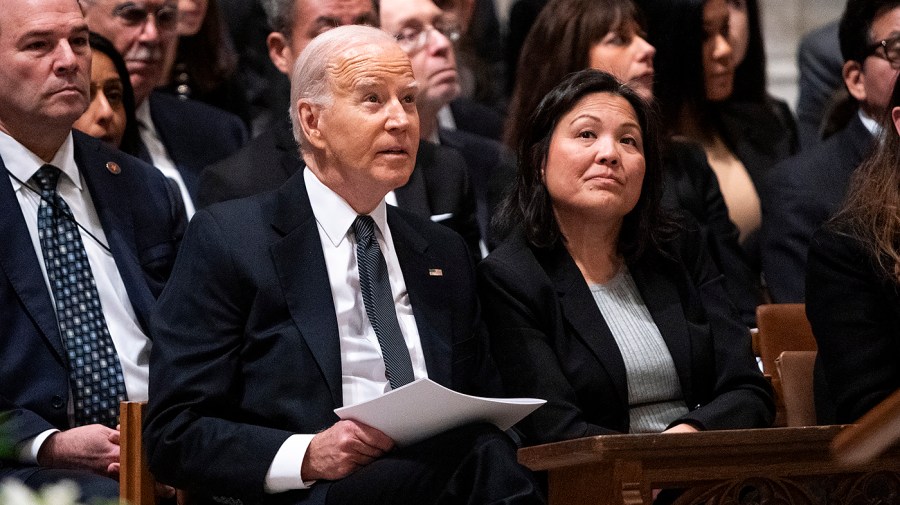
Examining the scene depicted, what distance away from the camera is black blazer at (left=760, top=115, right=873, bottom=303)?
4.34m

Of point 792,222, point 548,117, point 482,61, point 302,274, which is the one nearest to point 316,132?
point 302,274

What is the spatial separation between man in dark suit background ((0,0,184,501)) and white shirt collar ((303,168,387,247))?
0.63m

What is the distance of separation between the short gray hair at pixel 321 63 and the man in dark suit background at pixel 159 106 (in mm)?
1194

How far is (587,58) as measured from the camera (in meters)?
4.48

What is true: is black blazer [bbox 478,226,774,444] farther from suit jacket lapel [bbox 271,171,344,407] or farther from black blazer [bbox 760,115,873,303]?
black blazer [bbox 760,115,873,303]

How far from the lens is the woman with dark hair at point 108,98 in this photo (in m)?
4.18

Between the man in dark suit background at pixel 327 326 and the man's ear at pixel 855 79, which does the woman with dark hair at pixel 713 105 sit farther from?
the man in dark suit background at pixel 327 326


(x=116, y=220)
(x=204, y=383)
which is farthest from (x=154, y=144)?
(x=204, y=383)

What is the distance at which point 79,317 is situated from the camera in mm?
3514

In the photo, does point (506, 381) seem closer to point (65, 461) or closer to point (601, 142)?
point (601, 142)

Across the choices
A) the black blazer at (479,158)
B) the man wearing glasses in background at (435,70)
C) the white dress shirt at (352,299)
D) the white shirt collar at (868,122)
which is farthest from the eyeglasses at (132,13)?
the white shirt collar at (868,122)

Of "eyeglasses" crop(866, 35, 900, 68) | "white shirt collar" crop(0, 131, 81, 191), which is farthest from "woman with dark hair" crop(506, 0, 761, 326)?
"white shirt collar" crop(0, 131, 81, 191)

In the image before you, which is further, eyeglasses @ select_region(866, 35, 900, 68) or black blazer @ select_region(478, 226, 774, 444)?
eyeglasses @ select_region(866, 35, 900, 68)

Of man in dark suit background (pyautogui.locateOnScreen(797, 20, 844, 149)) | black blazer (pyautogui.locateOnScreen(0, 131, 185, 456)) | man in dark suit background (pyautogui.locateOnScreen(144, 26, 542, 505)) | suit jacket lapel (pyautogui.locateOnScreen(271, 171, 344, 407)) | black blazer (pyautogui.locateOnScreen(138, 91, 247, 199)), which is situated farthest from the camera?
man in dark suit background (pyautogui.locateOnScreen(797, 20, 844, 149))
